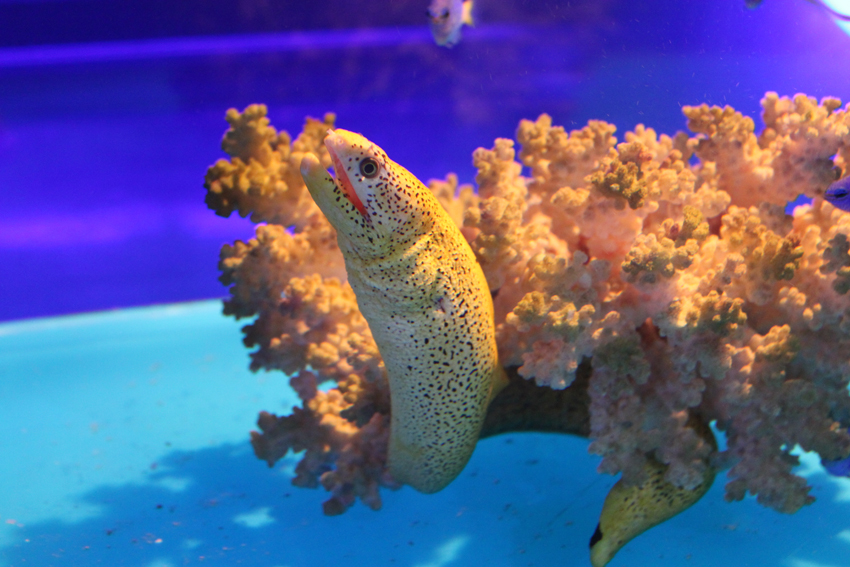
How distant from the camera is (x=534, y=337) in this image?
175 centimetres

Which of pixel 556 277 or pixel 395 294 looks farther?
pixel 556 277

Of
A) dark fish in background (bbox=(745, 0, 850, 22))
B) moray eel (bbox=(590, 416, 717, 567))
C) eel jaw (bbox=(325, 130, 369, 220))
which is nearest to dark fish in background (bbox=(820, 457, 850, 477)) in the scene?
moray eel (bbox=(590, 416, 717, 567))

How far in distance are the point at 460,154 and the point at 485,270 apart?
216 centimetres

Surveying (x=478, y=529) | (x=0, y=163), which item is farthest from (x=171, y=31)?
(x=478, y=529)

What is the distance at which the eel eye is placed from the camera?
1303 millimetres

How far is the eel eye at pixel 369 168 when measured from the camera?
1303 millimetres

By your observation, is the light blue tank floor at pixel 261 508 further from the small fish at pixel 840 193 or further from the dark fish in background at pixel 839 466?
the small fish at pixel 840 193

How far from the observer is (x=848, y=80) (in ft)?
5.65

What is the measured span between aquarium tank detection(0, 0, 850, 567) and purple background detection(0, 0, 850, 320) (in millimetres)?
20

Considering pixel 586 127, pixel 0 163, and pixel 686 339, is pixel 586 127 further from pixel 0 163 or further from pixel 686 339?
pixel 0 163

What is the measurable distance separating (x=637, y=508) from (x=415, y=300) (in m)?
0.98

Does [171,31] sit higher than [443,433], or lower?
higher

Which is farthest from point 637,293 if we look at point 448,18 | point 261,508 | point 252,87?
point 252,87

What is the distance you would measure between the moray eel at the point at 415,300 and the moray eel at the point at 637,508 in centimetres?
48
